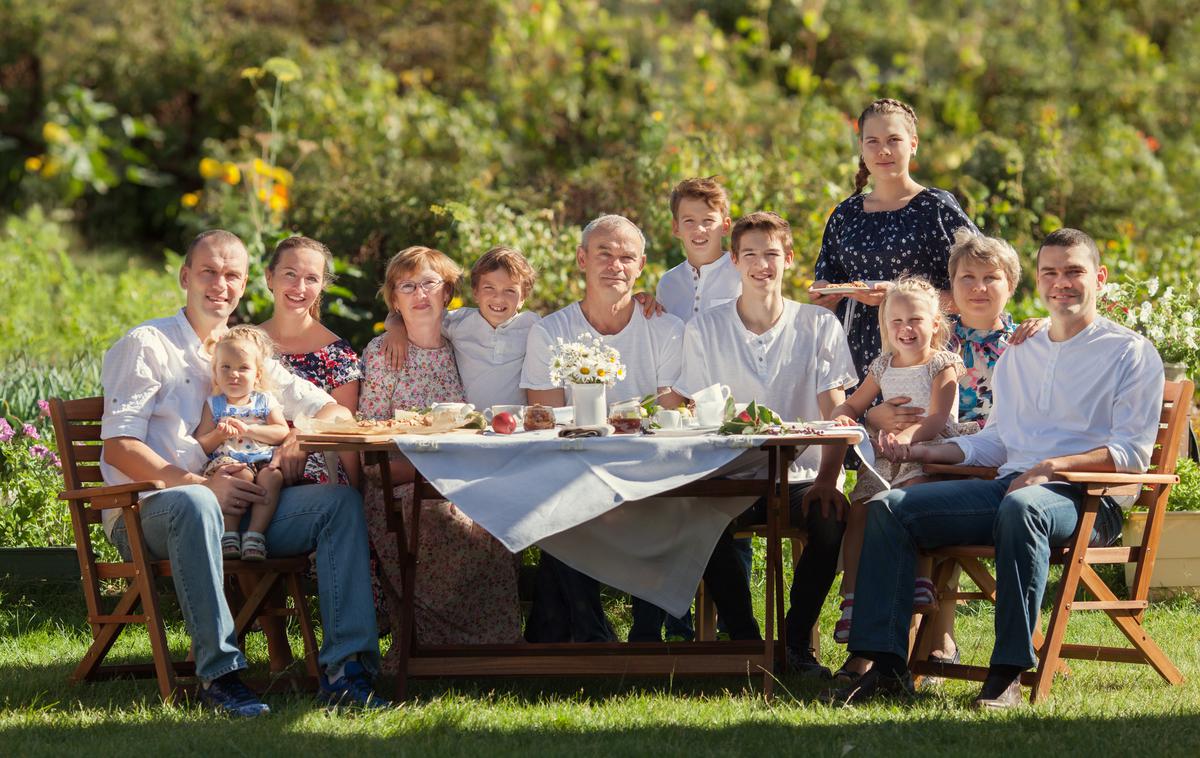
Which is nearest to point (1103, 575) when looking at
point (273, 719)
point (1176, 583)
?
point (1176, 583)

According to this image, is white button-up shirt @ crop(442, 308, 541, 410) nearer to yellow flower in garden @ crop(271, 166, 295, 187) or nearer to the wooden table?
the wooden table

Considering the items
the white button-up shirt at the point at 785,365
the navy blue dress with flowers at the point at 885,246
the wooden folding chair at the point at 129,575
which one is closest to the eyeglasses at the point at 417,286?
the white button-up shirt at the point at 785,365

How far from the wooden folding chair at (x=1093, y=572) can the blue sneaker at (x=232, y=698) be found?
1.97 meters

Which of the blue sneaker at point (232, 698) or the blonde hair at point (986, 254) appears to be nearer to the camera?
the blue sneaker at point (232, 698)

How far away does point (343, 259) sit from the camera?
7500mm

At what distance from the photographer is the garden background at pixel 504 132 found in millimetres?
7570

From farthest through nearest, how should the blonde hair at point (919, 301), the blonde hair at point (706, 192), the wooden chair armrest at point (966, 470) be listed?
the blonde hair at point (706, 192) → the blonde hair at point (919, 301) → the wooden chair armrest at point (966, 470)

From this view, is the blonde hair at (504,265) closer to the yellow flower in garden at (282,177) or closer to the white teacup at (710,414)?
the white teacup at (710,414)

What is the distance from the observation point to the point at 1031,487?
4105 millimetres

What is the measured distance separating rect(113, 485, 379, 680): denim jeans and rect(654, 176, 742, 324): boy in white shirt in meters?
1.56

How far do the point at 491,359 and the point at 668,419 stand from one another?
974mm

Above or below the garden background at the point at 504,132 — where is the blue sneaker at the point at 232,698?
below

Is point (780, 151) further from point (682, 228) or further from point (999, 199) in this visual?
point (682, 228)

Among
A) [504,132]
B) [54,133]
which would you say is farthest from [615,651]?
[54,133]
